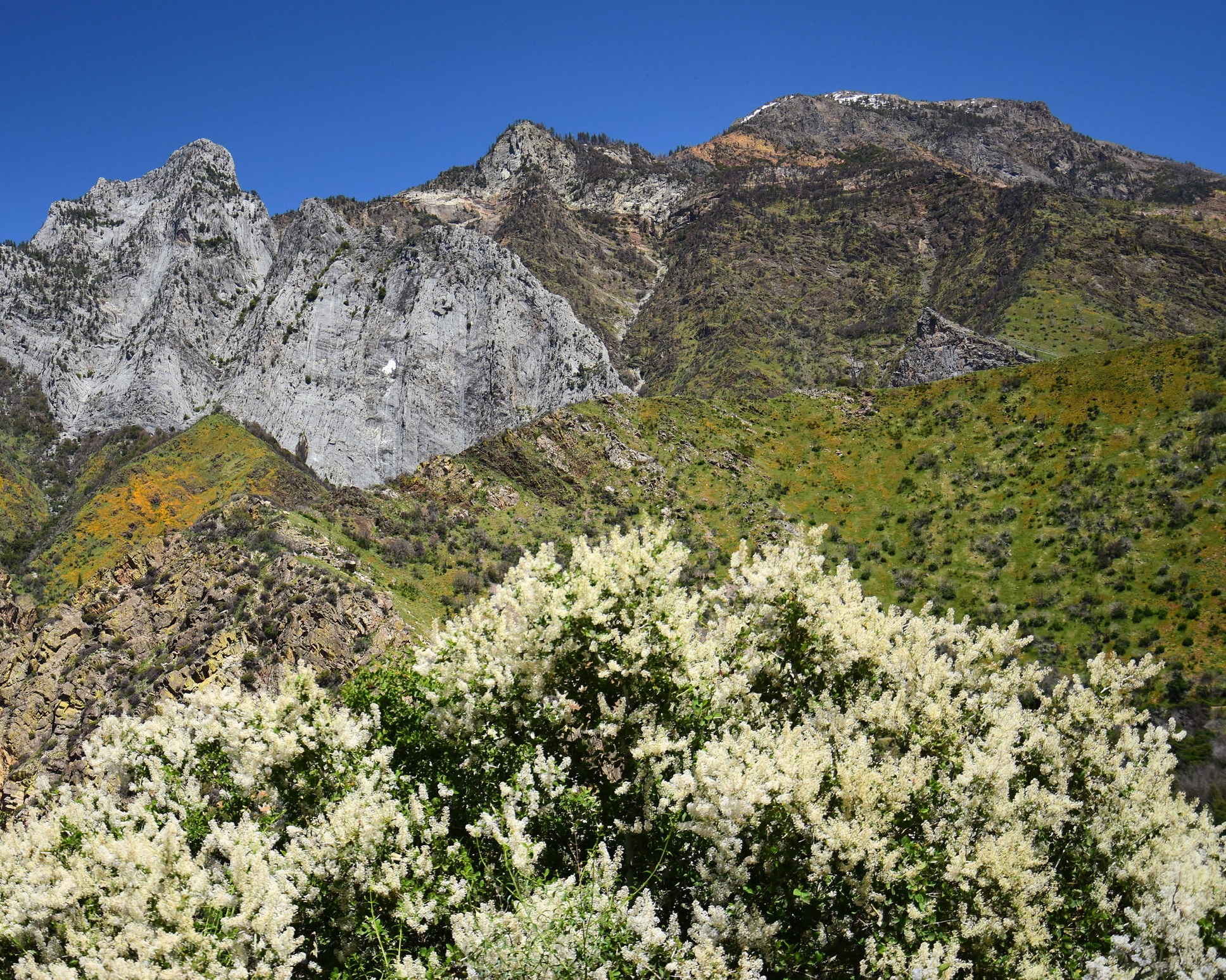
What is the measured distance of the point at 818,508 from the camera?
2532 inches

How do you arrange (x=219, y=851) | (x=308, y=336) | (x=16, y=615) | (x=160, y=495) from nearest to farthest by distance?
(x=219, y=851) → (x=16, y=615) → (x=160, y=495) → (x=308, y=336)

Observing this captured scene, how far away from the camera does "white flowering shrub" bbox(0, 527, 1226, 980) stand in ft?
28.5

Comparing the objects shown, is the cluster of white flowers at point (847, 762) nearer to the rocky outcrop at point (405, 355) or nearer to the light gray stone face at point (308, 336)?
the light gray stone face at point (308, 336)

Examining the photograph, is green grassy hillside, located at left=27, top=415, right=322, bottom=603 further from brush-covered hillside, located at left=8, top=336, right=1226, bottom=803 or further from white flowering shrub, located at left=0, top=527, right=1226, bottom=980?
white flowering shrub, located at left=0, top=527, right=1226, bottom=980

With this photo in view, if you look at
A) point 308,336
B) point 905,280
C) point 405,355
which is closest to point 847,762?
point 405,355

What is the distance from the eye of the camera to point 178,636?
115ft

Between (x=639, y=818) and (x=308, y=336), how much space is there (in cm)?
12676

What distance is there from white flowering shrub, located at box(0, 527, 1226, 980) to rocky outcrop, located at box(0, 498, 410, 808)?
17.3m

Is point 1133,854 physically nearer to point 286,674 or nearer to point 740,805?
point 740,805

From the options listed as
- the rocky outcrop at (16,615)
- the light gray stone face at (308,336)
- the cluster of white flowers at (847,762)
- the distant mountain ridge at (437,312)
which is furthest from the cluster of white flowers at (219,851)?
the distant mountain ridge at (437,312)

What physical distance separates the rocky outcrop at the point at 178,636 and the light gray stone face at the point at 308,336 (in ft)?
244

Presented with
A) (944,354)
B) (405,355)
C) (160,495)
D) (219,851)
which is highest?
(944,354)

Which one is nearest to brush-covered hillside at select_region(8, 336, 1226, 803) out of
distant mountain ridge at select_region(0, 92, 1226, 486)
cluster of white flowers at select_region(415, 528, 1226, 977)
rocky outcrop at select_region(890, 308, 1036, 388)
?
cluster of white flowers at select_region(415, 528, 1226, 977)

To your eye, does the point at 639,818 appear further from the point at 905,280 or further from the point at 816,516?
the point at 905,280
